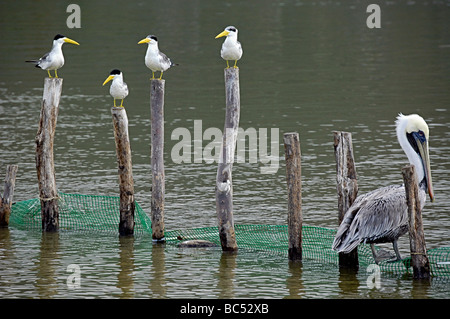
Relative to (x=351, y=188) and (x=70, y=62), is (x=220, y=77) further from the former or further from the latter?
(x=351, y=188)

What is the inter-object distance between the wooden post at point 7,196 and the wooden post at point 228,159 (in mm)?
4931

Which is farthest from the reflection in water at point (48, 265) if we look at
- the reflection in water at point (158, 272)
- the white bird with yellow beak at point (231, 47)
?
the white bird with yellow beak at point (231, 47)

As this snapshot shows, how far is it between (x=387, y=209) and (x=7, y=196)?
8349 mm

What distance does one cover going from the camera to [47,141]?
58.7 ft

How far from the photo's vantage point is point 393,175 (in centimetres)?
2336

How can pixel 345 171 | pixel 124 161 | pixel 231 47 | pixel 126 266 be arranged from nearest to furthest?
pixel 345 171
pixel 126 266
pixel 231 47
pixel 124 161

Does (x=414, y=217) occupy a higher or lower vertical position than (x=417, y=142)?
lower

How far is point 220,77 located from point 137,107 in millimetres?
6920

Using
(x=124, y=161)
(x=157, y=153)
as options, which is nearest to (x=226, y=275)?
(x=157, y=153)

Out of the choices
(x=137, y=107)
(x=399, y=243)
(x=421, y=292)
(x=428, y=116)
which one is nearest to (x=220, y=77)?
(x=137, y=107)

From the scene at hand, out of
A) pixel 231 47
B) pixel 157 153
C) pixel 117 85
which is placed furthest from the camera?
pixel 117 85

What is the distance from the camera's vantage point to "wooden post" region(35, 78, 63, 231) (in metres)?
17.7

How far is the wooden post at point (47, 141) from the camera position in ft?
58.0

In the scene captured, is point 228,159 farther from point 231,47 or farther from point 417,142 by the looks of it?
point 417,142
